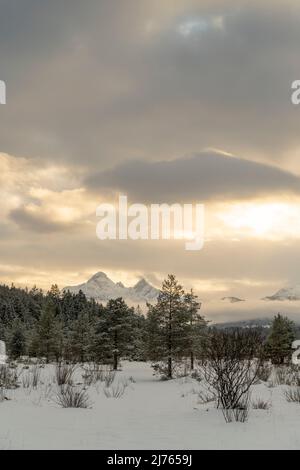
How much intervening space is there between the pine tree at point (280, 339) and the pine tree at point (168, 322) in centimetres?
1825

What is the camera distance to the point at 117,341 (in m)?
31.2

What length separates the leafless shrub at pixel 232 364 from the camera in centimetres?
850

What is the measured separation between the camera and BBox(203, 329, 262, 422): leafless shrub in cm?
850

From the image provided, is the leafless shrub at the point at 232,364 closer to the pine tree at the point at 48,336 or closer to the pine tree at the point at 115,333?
the pine tree at the point at 115,333

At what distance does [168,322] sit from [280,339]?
2129 centimetres

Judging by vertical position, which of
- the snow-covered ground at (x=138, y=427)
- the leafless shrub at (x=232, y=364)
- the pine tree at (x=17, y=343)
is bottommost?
the pine tree at (x=17, y=343)

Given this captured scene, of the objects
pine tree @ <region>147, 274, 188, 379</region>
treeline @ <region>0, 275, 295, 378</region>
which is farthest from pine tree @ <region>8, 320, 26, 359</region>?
pine tree @ <region>147, 274, 188, 379</region>

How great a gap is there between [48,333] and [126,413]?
37611mm

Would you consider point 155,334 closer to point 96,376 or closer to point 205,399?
point 96,376

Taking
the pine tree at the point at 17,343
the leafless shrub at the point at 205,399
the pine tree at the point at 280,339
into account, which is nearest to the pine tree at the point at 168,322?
the leafless shrub at the point at 205,399

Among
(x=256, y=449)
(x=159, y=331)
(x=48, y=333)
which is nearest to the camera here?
(x=256, y=449)

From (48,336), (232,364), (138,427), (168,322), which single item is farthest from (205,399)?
(48,336)
